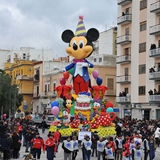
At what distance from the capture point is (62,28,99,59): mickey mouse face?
92.9 feet

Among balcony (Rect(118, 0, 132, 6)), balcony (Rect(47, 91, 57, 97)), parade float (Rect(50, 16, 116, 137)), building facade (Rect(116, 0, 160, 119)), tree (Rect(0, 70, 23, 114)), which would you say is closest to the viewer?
parade float (Rect(50, 16, 116, 137))

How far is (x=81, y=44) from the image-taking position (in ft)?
93.2

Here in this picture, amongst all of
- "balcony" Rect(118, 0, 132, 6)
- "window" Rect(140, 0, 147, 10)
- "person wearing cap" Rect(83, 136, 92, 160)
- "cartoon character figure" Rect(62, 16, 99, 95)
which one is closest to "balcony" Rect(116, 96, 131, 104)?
"window" Rect(140, 0, 147, 10)

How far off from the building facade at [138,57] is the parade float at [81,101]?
14.0 m

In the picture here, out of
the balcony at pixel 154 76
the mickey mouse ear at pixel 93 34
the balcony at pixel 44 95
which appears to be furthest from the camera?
the balcony at pixel 44 95

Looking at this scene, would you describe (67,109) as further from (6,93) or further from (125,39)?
(6,93)

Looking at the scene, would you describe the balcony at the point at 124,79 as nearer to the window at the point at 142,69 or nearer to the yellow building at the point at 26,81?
the window at the point at 142,69

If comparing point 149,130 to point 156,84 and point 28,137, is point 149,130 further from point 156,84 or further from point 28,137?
point 156,84

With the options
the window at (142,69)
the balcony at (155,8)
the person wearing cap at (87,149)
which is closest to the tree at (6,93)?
the window at (142,69)

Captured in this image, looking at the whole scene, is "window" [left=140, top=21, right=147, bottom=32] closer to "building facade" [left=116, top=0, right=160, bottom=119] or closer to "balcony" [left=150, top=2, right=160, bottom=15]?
"building facade" [left=116, top=0, right=160, bottom=119]

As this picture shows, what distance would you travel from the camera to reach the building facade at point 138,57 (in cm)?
4275

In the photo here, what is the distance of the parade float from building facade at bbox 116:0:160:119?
14.0 metres

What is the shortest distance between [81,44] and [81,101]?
3.88 meters

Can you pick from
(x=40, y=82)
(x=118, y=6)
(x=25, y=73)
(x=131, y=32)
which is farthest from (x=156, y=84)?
(x=25, y=73)
